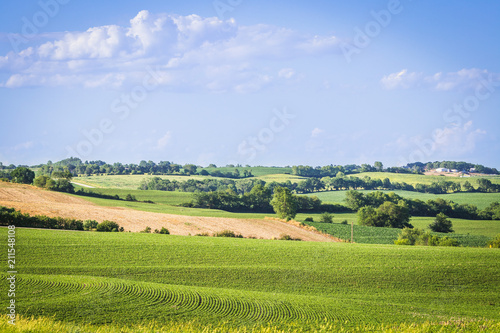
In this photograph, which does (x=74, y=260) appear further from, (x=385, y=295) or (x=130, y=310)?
(x=385, y=295)

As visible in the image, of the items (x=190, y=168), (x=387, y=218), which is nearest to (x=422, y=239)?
(x=387, y=218)

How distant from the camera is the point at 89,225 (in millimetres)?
41781

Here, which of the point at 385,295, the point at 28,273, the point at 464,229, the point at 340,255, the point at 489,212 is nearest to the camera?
the point at 28,273

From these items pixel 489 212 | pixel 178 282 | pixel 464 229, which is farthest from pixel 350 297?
pixel 489 212

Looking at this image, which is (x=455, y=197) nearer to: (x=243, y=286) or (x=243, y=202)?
(x=243, y=202)

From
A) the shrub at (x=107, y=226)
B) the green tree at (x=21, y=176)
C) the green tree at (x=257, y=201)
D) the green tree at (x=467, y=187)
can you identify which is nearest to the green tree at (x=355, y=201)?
the green tree at (x=257, y=201)

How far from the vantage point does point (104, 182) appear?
11806 centimetres

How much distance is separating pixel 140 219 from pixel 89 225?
919cm

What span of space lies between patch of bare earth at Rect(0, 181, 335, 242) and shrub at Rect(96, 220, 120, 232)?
6.96 ft

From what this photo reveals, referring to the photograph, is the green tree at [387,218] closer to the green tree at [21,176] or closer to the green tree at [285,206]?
the green tree at [285,206]

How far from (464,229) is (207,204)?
→ 1930 inches

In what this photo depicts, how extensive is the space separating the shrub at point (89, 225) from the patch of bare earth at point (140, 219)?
10.1 feet

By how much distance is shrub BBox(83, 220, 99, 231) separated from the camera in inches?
1627

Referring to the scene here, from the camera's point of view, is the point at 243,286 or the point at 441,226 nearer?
the point at 243,286
